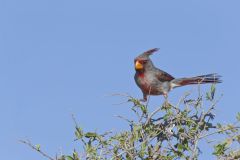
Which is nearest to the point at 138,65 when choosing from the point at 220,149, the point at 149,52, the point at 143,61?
the point at 143,61

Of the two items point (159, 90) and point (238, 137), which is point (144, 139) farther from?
point (159, 90)

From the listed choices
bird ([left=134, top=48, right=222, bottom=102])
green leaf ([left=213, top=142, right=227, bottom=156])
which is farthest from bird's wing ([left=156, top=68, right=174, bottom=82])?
green leaf ([left=213, top=142, right=227, bottom=156])

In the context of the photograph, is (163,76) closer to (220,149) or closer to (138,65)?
(138,65)

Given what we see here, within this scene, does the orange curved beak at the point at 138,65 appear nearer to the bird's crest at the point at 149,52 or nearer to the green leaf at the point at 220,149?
the bird's crest at the point at 149,52

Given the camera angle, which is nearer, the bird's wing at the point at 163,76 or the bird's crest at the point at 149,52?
the bird's crest at the point at 149,52

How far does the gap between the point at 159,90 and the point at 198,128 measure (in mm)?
2976

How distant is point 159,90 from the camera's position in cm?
768

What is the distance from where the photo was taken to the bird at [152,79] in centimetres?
768

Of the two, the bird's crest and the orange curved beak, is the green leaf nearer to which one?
the bird's crest

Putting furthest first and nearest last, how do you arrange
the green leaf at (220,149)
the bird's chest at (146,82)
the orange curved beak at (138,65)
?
the orange curved beak at (138,65), the bird's chest at (146,82), the green leaf at (220,149)

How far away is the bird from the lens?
25.2 feet

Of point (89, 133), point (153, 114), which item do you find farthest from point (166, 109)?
point (89, 133)

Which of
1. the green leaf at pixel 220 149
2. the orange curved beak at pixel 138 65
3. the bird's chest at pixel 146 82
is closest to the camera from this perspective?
the green leaf at pixel 220 149

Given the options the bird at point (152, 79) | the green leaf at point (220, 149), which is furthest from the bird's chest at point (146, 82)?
the green leaf at point (220, 149)
